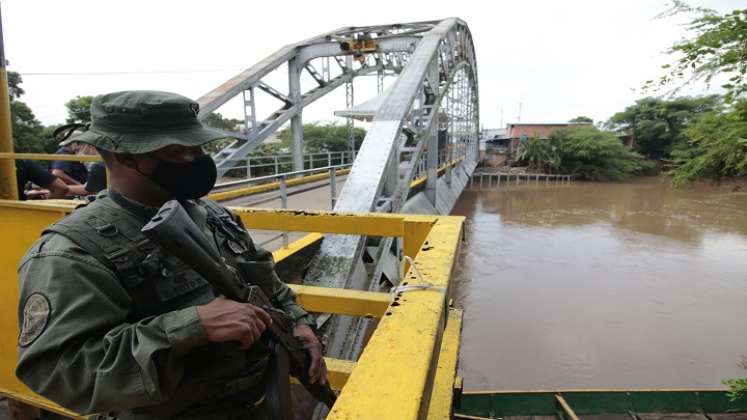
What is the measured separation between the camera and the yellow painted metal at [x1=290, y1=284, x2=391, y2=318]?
213 centimetres

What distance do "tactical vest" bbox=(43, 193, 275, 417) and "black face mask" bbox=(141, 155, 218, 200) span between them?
126 millimetres

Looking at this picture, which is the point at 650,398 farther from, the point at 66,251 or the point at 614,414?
the point at 66,251

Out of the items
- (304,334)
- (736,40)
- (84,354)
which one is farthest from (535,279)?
(84,354)

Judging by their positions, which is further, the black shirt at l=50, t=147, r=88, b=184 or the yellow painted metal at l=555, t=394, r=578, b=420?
the yellow painted metal at l=555, t=394, r=578, b=420

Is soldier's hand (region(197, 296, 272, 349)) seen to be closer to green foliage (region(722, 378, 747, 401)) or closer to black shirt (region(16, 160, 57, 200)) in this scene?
black shirt (region(16, 160, 57, 200))

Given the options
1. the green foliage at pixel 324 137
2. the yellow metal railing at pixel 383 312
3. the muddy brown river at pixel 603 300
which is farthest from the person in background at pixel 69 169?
the green foliage at pixel 324 137

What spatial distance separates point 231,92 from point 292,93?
3245 mm

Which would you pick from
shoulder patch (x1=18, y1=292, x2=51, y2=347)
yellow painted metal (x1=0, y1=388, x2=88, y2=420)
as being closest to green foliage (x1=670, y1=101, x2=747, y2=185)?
shoulder patch (x1=18, y1=292, x2=51, y2=347)

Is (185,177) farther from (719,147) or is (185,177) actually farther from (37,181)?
(719,147)

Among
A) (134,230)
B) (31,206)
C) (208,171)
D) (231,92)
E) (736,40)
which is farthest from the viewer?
(231,92)

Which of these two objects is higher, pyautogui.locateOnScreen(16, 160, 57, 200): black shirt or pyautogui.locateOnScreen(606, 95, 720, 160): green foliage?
pyautogui.locateOnScreen(606, 95, 720, 160): green foliage

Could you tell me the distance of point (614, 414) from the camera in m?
5.41

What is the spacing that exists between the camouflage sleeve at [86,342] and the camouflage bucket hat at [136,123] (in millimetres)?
326

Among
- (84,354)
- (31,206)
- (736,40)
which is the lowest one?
(84,354)
